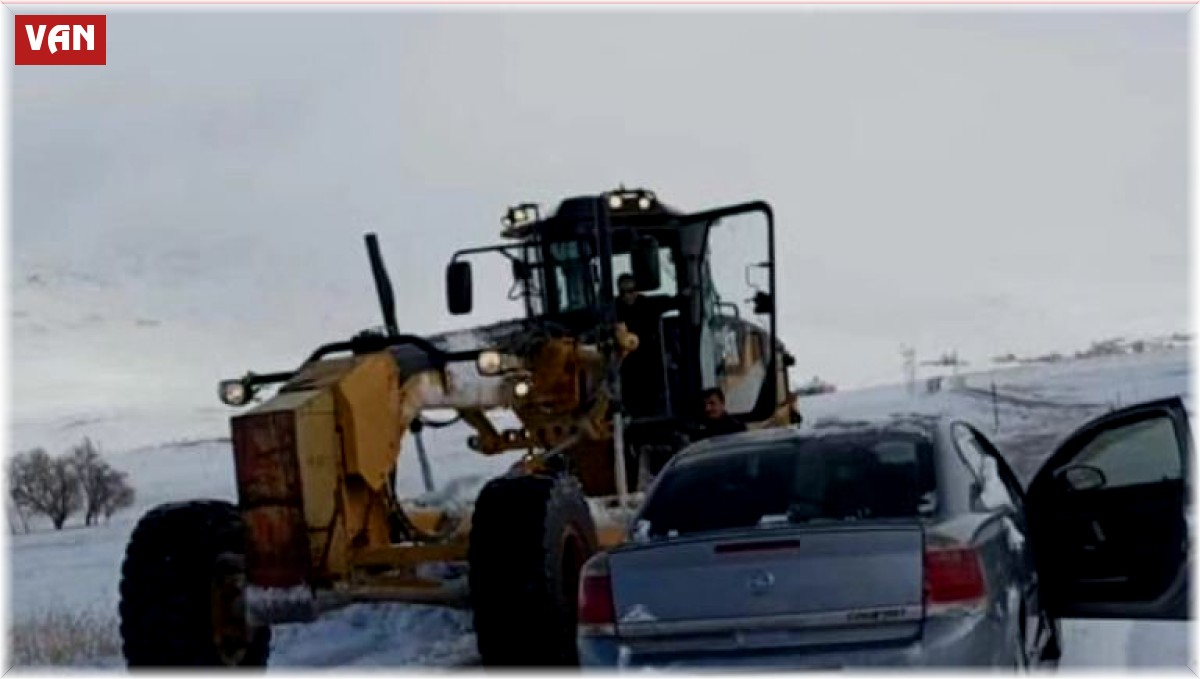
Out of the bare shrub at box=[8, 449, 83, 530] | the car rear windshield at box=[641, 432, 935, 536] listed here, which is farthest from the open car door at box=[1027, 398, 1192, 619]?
the bare shrub at box=[8, 449, 83, 530]

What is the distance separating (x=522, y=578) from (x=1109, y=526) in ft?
9.14

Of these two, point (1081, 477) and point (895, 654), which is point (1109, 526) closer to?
point (1081, 477)

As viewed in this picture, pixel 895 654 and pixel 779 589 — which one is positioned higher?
pixel 779 589

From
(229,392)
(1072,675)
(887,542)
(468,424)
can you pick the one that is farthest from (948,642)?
(468,424)

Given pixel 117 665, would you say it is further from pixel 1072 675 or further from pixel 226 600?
pixel 1072 675

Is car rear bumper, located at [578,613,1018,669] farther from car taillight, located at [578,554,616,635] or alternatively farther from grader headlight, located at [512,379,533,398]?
grader headlight, located at [512,379,533,398]

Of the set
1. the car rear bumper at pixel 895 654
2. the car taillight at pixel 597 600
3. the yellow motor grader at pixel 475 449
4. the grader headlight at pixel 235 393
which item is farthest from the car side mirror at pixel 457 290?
the car rear bumper at pixel 895 654

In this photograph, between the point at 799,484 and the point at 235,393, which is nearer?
the point at 799,484

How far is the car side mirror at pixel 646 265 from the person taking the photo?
496 inches

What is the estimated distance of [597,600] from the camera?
21.6 ft

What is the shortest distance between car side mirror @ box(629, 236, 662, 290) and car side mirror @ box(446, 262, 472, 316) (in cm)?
137

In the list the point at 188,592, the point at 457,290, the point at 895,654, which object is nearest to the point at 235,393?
the point at 188,592

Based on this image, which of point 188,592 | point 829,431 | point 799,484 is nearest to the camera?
point 799,484

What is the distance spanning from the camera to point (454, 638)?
11094 mm
